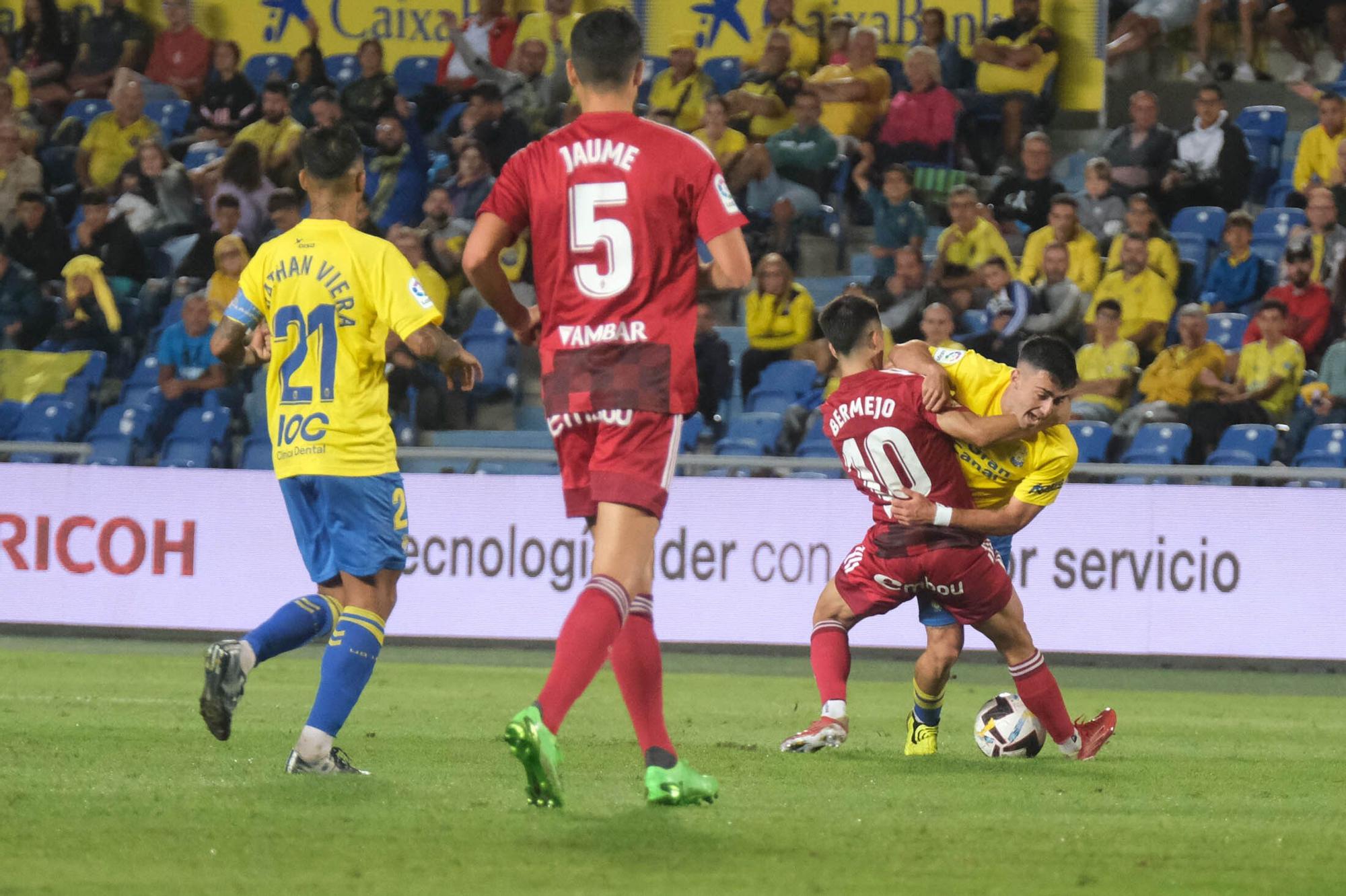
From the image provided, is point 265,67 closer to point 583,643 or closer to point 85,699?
point 85,699

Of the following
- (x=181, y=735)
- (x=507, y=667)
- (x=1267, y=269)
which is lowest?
(x=507, y=667)

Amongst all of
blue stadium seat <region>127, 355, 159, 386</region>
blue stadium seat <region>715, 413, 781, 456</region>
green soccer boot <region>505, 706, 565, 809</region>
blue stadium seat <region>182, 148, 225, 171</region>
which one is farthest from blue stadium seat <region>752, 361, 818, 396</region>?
green soccer boot <region>505, 706, 565, 809</region>

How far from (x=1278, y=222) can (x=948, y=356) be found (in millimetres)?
9344

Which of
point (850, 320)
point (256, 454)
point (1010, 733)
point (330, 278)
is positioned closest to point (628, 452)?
point (330, 278)

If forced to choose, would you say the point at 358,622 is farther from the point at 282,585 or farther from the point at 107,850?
the point at 282,585

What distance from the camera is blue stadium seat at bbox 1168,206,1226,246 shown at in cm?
1571

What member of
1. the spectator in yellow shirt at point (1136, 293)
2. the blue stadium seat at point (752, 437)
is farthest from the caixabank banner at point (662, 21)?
the blue stadium seat at point (752, 437)

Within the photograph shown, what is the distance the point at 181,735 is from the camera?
7172 mm

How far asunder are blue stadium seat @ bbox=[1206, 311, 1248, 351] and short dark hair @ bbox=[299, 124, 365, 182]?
9.79 metres

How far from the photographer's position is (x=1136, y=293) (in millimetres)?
14531

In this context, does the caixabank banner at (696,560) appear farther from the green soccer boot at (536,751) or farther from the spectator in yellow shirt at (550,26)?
the green soccer boot at (536,751)

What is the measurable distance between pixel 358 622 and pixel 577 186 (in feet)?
5.54

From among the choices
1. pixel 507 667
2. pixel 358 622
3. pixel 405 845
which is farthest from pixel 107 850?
pixel 507 667

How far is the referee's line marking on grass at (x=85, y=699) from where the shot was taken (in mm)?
8898
